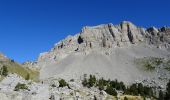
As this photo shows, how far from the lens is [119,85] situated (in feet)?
590

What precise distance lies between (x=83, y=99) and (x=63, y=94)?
8433 mm

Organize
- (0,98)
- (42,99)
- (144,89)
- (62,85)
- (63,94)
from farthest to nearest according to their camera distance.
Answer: (144,89), (62,85), (63,94), (42,99), (0,98)

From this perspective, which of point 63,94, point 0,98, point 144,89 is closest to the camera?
point 0,98

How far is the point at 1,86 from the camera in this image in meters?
127

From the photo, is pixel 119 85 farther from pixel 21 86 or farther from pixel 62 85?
pixel 21 86

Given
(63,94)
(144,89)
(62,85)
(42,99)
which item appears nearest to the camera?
(42,99)

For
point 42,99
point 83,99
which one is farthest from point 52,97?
point 83,99

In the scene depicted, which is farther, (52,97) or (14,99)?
(52,97)

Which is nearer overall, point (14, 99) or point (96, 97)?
point (14, 99)

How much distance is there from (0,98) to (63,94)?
27194 millimetres

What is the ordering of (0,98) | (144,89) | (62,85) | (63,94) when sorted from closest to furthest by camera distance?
1. (0,98)
2. (63,94)
3. (62,85)
4. (144,89)

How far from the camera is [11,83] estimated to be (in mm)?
135750

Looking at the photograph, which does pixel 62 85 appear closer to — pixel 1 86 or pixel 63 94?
pixel 63 94

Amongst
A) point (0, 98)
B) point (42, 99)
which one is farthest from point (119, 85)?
point (0, 98)
